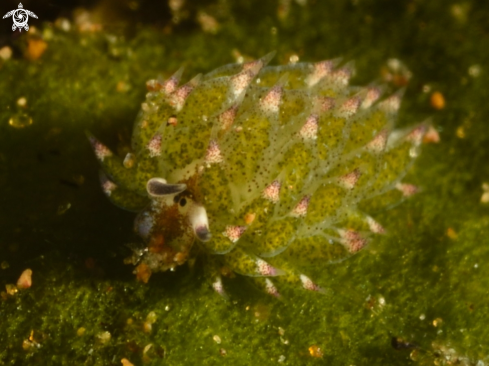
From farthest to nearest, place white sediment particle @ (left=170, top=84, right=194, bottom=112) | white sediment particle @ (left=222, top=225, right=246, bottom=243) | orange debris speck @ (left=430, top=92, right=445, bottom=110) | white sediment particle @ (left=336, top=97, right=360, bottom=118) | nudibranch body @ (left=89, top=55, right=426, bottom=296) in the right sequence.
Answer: orange debris speck @ (left=430, top=92, right=445, bottom=110) < white sediment particle @ (left=336, top=97, right=360, bottom=118) < white sediment particle @ (left=170, top=84, right=194, bottom=112) < nudibranch body @ (left=89, top=55, right=426, bottom=296) < white sediment particle @ (left=222, top=225, right=246, bottom=243)

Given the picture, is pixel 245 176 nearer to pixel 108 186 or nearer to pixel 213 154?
pixel 213 154

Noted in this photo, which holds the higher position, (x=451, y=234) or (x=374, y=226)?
(x=374, y=226)

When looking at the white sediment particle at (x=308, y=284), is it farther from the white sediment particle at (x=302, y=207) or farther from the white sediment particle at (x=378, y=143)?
the white sediment particle at (x=378, y=143)

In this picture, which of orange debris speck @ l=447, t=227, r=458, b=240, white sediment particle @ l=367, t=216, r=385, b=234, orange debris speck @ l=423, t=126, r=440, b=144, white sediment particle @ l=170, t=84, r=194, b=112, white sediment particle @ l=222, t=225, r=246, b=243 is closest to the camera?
white sediment particle @ l=222, t=225, r=246, b=243

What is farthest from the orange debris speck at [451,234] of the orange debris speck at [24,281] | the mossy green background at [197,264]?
the orange debris speck at [24,281]

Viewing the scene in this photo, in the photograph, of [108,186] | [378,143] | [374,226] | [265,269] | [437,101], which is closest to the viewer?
[265,269]

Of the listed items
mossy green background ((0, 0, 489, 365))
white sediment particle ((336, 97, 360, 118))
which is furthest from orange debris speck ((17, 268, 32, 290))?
white sediment particle ((336, 97, 360, 118))

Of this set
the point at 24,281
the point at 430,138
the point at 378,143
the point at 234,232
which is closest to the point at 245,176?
the point at 234,232

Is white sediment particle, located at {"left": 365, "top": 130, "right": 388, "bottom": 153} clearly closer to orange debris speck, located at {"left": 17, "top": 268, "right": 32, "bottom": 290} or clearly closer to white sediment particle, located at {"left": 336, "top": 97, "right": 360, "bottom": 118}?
white sediment particle, located at {"left": 336, "top": 97, "right": 360, "bottom": 118}
